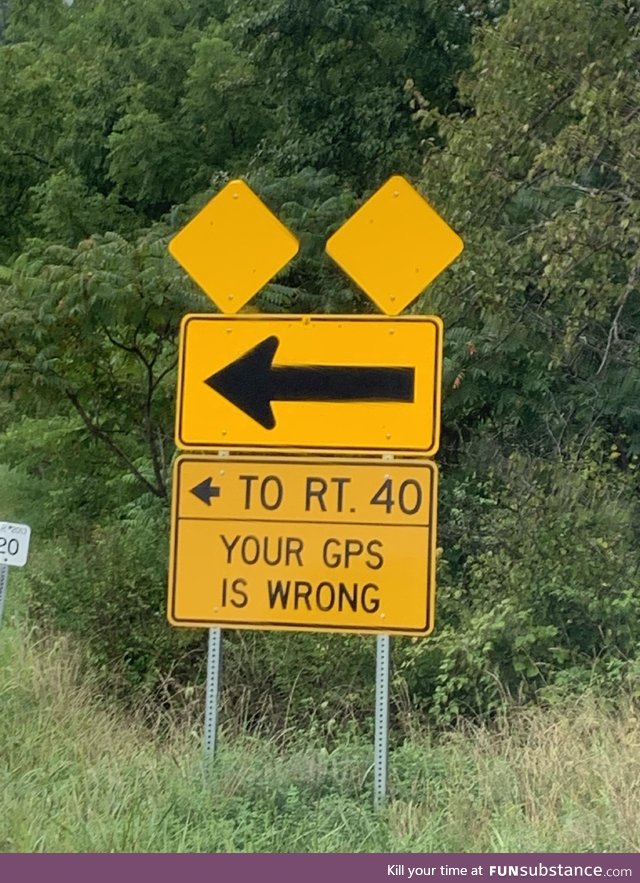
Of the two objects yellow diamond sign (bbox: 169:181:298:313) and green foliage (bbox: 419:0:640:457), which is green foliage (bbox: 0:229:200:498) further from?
yellow diamond sign (bbox: 169:181:298:313)

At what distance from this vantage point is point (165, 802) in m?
4.37

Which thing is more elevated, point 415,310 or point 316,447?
point 415,310

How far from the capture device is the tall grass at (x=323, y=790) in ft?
13.5

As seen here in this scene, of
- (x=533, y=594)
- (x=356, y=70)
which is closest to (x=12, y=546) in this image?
(x=533, y=594)

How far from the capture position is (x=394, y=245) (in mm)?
4727

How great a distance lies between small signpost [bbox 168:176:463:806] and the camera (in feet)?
15.3

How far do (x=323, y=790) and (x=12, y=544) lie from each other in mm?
1920

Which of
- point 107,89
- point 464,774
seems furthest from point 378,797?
point 107,89

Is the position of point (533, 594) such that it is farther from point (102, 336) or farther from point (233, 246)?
point (102, 336)

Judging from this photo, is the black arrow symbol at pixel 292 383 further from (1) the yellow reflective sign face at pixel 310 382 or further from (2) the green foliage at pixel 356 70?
(2) the green foliage at pixel 356 70

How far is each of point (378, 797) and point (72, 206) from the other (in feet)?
45.1

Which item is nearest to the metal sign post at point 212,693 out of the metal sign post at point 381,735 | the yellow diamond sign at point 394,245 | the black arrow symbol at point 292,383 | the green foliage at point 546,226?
the metal sign post at point 381,735

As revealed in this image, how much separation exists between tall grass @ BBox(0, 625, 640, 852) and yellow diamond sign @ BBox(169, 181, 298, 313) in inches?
77.9

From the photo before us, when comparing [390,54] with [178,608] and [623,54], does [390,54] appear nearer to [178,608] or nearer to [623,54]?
[623,54]
